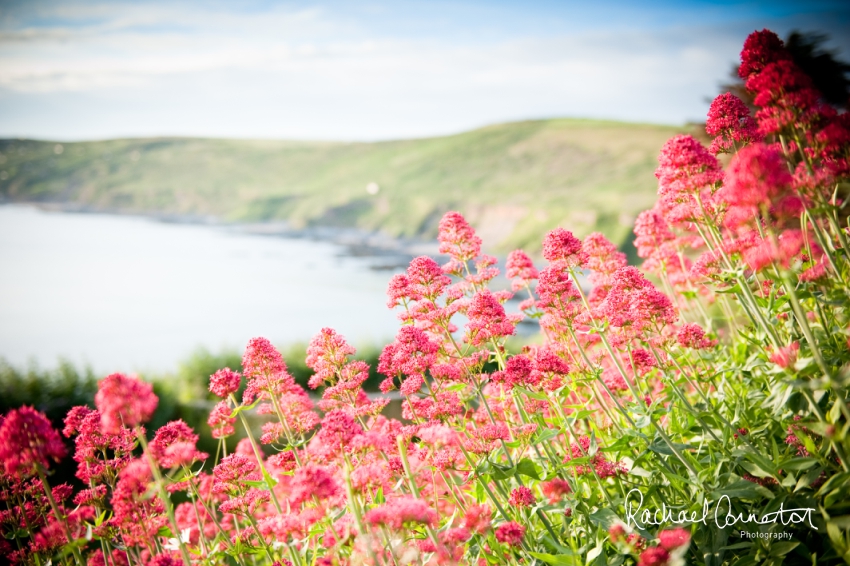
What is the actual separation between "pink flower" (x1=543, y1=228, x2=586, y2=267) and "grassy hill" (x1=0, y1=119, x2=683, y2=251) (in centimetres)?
2418

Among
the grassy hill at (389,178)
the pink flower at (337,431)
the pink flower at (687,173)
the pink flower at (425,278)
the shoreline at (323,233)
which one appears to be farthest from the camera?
the grassy hill at (389,178)

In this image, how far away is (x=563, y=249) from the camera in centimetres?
358

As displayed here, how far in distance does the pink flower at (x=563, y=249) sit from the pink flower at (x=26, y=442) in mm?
3236

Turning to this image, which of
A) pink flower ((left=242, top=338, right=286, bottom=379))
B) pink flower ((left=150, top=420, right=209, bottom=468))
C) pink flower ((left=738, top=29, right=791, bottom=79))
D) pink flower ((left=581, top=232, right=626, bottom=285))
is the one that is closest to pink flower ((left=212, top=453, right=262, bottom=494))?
pink flower ((left=150, top=420, right=209, bottom=468))

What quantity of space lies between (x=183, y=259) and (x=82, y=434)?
1468 inches

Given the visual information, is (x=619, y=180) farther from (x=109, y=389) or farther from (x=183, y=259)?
(x=109, y=389)

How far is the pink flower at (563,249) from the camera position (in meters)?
3.59

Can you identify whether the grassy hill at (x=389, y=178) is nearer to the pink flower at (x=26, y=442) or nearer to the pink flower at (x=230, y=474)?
the pink flower at (x=230, y=474)

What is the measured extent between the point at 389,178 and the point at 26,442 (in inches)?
2289

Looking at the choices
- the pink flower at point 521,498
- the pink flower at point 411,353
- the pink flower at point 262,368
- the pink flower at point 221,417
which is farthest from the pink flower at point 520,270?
the pink flower at point 221,417

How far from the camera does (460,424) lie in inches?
144

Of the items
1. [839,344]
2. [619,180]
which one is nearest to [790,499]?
[839,344]

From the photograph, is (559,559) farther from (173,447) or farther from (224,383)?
(224,383)

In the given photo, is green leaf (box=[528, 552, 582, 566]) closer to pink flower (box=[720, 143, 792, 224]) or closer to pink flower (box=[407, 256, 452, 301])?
pink flower (box=[407, 256, 452, 301])
